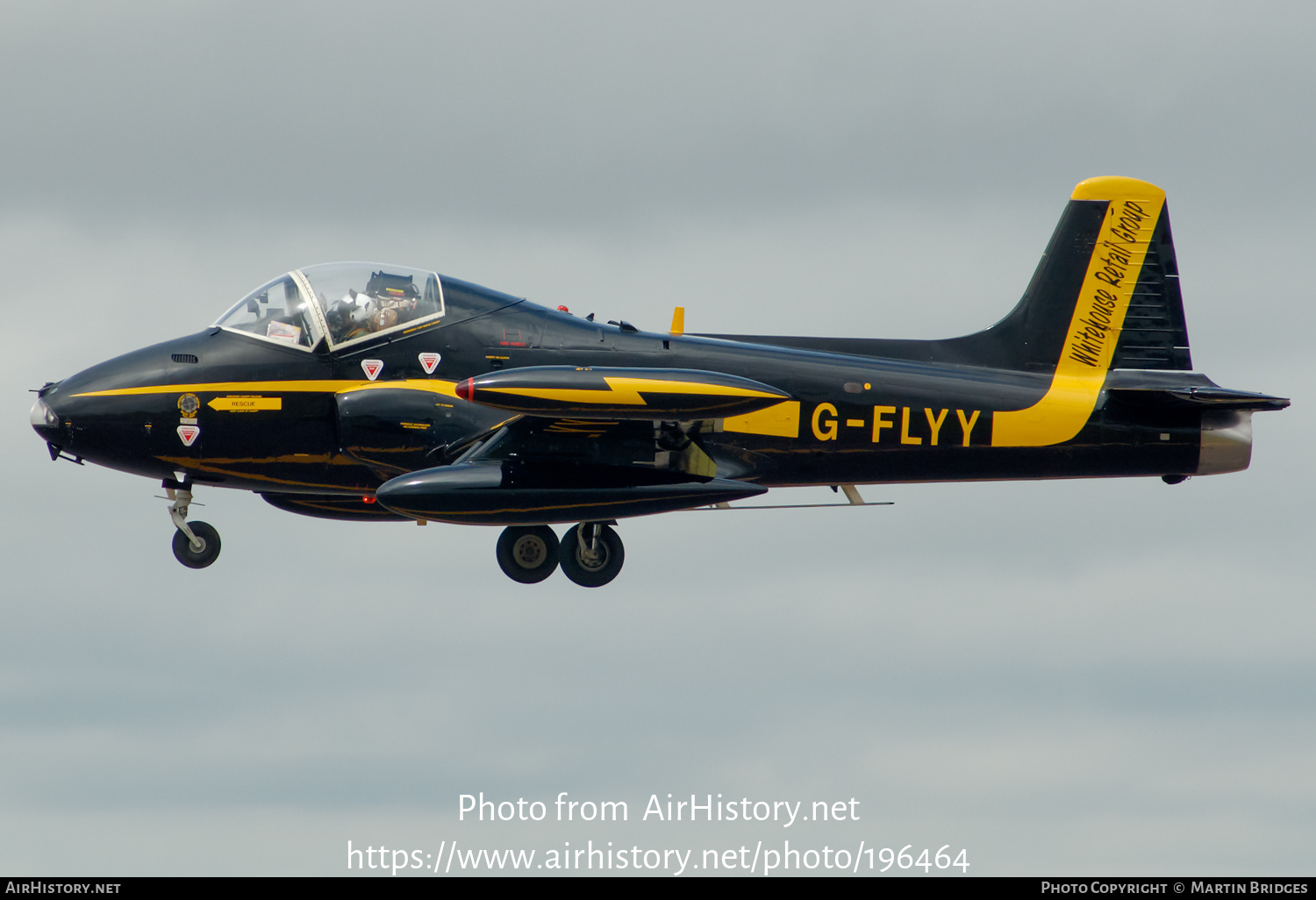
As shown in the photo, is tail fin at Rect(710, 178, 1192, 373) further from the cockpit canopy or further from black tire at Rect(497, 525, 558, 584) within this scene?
the cockpit canopy

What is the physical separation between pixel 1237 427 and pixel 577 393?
29.0ft

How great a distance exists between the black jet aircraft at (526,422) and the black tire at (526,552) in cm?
3

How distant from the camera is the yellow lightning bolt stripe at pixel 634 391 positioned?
60.5ft

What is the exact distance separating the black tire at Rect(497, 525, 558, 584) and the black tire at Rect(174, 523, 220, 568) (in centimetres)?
353

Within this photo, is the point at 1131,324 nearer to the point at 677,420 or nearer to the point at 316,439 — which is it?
the point at 677,420

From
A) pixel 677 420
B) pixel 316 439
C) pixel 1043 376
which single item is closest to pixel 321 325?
pixel 316 439

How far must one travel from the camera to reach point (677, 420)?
18.9 meters

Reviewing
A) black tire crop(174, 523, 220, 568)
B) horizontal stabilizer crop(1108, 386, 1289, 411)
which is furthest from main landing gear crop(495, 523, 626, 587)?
horizontal stabilizer crop(1108, 386, 1289, 411)

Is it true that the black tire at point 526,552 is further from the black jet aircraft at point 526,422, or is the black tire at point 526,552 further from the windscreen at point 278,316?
the windscreen at point 278,316

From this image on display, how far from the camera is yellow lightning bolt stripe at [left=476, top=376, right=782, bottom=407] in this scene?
1844 cm

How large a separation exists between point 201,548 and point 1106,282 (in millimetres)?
12351

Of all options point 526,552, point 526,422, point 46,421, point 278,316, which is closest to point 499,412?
point 526,422

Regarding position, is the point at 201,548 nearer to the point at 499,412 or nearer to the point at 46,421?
the point at 46,421

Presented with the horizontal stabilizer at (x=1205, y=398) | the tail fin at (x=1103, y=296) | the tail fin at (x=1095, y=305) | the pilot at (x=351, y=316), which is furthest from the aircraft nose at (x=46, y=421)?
the horizontal stabilizer at (x=1205, y=398)
